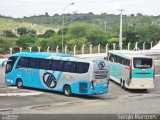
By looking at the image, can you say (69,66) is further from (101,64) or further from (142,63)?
(142,63)

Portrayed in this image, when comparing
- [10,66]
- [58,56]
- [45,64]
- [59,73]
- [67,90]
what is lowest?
[67,90]

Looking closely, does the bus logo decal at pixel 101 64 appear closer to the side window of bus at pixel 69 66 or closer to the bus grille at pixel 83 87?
the bus grille at pixel 83 87

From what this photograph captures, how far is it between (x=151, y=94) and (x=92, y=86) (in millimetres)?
6069

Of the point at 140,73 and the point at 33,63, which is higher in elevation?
the point at 33,63

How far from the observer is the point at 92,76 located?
3072 cm

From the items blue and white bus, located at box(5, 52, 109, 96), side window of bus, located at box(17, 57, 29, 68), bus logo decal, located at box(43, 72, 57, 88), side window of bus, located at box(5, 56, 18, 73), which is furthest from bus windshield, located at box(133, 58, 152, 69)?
side window of bus, located at box(5, 56, 18, 73)

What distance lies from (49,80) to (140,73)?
23.5 feet

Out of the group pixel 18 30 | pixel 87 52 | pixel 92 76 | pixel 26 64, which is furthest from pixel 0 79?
pixel 18 30

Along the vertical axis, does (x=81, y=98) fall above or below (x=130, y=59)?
below

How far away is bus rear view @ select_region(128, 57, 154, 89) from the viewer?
35469mm

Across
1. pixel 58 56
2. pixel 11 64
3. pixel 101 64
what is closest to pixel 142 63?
pixel 101 64

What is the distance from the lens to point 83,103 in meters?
28.3

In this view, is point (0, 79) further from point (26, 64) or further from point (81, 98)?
point (81, 98)

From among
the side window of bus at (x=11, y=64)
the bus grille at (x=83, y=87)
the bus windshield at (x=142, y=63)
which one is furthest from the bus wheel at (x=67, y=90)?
the bus windshield at (x=142, y=63)
